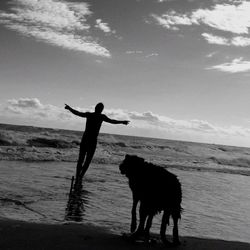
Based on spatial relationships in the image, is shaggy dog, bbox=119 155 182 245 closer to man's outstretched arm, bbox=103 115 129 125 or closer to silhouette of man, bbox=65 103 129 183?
man's outstretched arm, bbox=103 115 129 125

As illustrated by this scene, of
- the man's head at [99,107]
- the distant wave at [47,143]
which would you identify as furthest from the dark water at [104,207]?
the distant wave at [47,143]

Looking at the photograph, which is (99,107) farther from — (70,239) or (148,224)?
(70,239)

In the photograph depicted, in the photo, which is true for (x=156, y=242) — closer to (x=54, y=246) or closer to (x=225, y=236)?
(x=54, y=246)

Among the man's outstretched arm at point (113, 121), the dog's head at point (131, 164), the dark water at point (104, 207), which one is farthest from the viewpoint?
the man's outstretched arm at point (113, 121)

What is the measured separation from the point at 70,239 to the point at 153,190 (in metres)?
1.20

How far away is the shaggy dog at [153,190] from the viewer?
458cm

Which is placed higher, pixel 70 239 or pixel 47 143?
pixel 70 239

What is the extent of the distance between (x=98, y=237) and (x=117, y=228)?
0.95 m

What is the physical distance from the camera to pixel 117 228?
18.5 feet

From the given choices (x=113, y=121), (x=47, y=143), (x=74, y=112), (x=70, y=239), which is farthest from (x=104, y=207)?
(x=47, y=143)

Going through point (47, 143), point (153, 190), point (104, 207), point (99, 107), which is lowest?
point (47, 143)

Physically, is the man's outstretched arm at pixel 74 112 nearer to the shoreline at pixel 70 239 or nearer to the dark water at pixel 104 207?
the dark water at pixel 104 207

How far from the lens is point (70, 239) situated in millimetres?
4426

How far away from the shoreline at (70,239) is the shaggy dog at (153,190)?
0.27 m
